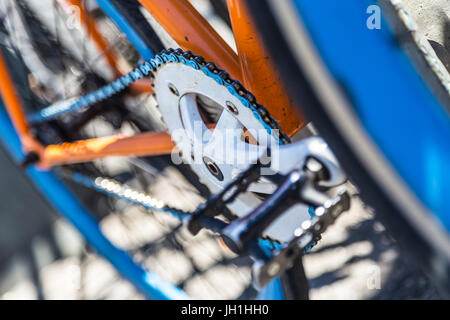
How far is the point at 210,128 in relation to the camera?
24.0 inches

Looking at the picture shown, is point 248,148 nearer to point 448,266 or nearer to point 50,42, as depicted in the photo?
point 448,266

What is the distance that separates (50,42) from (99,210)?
17.5 inches

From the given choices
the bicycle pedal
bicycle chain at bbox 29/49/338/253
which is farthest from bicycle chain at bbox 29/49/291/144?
the bicycle pedal

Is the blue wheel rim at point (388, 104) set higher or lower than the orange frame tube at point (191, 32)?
lower

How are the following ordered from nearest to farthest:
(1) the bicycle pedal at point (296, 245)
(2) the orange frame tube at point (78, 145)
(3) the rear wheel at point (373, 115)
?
1. (3) the rear wheel at point (373, 115)
2. (1) the bicycle pedal at point (296, 245)
3. (2) the orange frame tube at point (78, 145)

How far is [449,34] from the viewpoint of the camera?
74 cm

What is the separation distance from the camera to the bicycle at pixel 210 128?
271mm

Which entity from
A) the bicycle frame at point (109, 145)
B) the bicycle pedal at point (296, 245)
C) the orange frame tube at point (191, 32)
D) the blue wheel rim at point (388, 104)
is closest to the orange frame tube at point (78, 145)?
the bicycle frame at point (109, 145)

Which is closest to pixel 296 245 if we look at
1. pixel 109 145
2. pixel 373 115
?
pixel 373 115

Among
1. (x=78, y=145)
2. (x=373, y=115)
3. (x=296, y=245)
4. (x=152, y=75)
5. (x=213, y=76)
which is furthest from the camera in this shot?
(x=78, y=145)

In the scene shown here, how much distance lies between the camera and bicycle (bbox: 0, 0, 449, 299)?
0.89ft

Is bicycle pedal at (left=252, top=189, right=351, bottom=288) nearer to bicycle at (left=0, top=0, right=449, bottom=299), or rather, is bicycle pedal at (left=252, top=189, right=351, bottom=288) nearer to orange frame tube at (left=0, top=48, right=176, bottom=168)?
bicycle at (left=0, top=0, right=449, bottom=299)

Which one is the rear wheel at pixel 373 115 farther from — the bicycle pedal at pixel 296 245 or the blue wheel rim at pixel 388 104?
the bicycle pedal at pixel 296 245

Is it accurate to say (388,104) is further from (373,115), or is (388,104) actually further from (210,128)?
(210,128)
